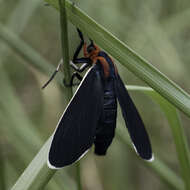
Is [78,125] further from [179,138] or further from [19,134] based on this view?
[19,134]

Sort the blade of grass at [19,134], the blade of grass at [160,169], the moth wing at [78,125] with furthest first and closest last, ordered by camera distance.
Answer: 1. the blade of grass at [19,134]
2. the blade of grass at [160,169]
3. the moth wing at [78,125]

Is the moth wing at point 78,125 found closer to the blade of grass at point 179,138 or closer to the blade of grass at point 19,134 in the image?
the blade of grass at point 179,138

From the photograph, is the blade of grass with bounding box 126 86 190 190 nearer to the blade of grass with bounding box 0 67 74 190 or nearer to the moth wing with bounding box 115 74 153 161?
the moth wing with bounding box 115 74 153 161

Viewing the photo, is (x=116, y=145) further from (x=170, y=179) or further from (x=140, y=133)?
(x=140, y=133)

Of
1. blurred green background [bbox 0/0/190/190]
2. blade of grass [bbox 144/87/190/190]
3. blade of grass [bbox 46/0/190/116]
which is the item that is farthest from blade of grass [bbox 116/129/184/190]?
blurred green background [bbox 0/0/190/190]

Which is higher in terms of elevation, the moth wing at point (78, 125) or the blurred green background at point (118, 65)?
the moth wing at point (78, 125)

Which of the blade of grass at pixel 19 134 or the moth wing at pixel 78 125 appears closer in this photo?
the moth wing at pixel 78 125

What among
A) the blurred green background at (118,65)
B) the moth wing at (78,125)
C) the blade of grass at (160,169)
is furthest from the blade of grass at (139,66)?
the blurred green background at (118,65)
